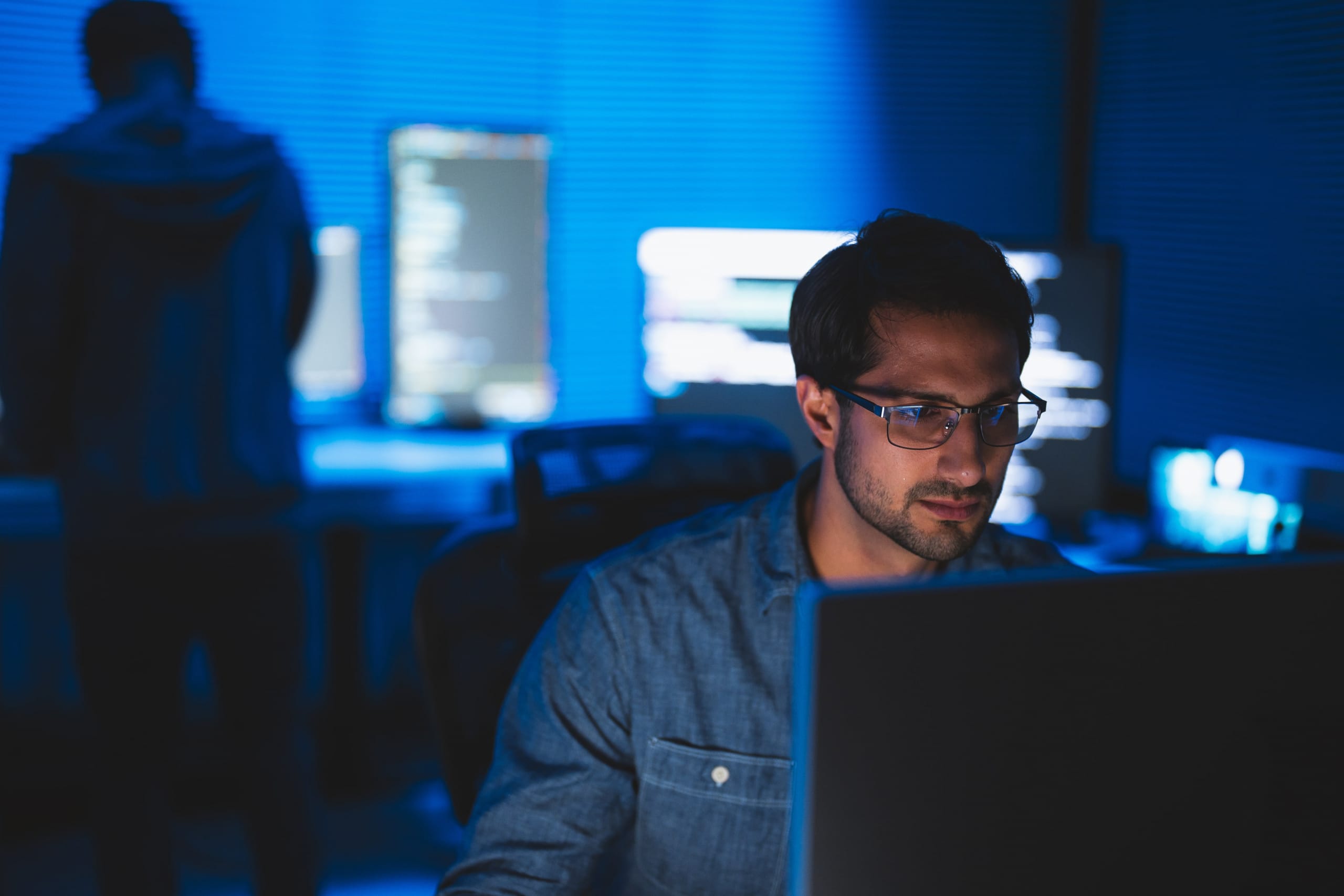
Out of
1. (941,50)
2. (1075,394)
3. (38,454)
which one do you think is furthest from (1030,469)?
(38,454)

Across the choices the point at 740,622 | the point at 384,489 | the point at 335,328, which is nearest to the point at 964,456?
the point at 740,622

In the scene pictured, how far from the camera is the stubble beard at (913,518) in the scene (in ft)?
3.68

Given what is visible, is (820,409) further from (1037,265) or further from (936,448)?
(1037,265)

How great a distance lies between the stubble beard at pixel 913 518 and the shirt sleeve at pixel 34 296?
1490 mm

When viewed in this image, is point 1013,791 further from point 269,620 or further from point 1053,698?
point 269,620

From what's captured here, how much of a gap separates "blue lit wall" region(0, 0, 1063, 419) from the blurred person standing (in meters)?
1.20

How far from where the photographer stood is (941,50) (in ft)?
11.8

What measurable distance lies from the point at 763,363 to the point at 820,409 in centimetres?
167

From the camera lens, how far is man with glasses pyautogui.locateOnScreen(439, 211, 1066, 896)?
3.67 feet

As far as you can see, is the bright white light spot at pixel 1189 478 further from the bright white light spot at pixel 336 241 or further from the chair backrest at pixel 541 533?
the bright white light spot at pixel 336 241

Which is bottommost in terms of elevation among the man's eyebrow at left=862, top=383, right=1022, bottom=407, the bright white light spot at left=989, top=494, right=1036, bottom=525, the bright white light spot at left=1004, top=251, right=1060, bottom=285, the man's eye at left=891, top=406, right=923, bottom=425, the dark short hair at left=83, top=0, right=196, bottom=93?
the bright white light spot at left=989, top=494, right=1036, bottom=525

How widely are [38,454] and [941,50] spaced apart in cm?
277

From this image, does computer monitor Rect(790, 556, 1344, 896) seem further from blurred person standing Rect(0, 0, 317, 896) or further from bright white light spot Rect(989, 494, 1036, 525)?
bright white light spot Rect(989, 494, 1036, 525)

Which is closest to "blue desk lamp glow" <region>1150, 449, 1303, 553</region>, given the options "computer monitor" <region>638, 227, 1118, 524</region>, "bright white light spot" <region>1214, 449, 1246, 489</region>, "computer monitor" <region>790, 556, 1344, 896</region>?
"bright white light spot" <region>1214, 449, 1246, 489</region>
